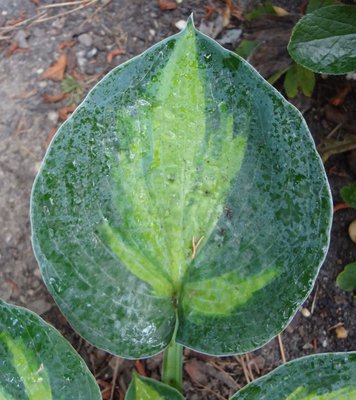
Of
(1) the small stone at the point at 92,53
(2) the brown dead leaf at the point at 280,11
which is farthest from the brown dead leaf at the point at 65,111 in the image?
(2) the brown dead leaf at the point at 280,11

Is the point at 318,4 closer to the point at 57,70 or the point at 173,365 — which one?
the point at 57,70

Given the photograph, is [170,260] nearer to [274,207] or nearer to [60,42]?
[274,207]

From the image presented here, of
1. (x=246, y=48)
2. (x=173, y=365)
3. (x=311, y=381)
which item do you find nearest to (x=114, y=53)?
(x=246, y=48)

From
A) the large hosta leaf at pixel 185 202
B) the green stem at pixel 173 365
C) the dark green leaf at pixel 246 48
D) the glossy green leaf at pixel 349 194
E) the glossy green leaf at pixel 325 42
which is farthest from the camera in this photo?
the dark green leaf at pixel 246 48

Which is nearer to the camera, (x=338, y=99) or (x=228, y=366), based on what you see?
(x=228, y=366)

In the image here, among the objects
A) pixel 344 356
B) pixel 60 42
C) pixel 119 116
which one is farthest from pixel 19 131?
pixel 344 356

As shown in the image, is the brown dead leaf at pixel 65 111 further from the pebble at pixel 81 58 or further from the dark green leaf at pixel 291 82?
the dark green leaf at pixel 291 82

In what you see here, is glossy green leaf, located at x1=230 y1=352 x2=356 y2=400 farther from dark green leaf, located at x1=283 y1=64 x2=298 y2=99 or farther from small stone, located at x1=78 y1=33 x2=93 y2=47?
small stone, located at x1=78 y1=33 x2=93 y2=47
